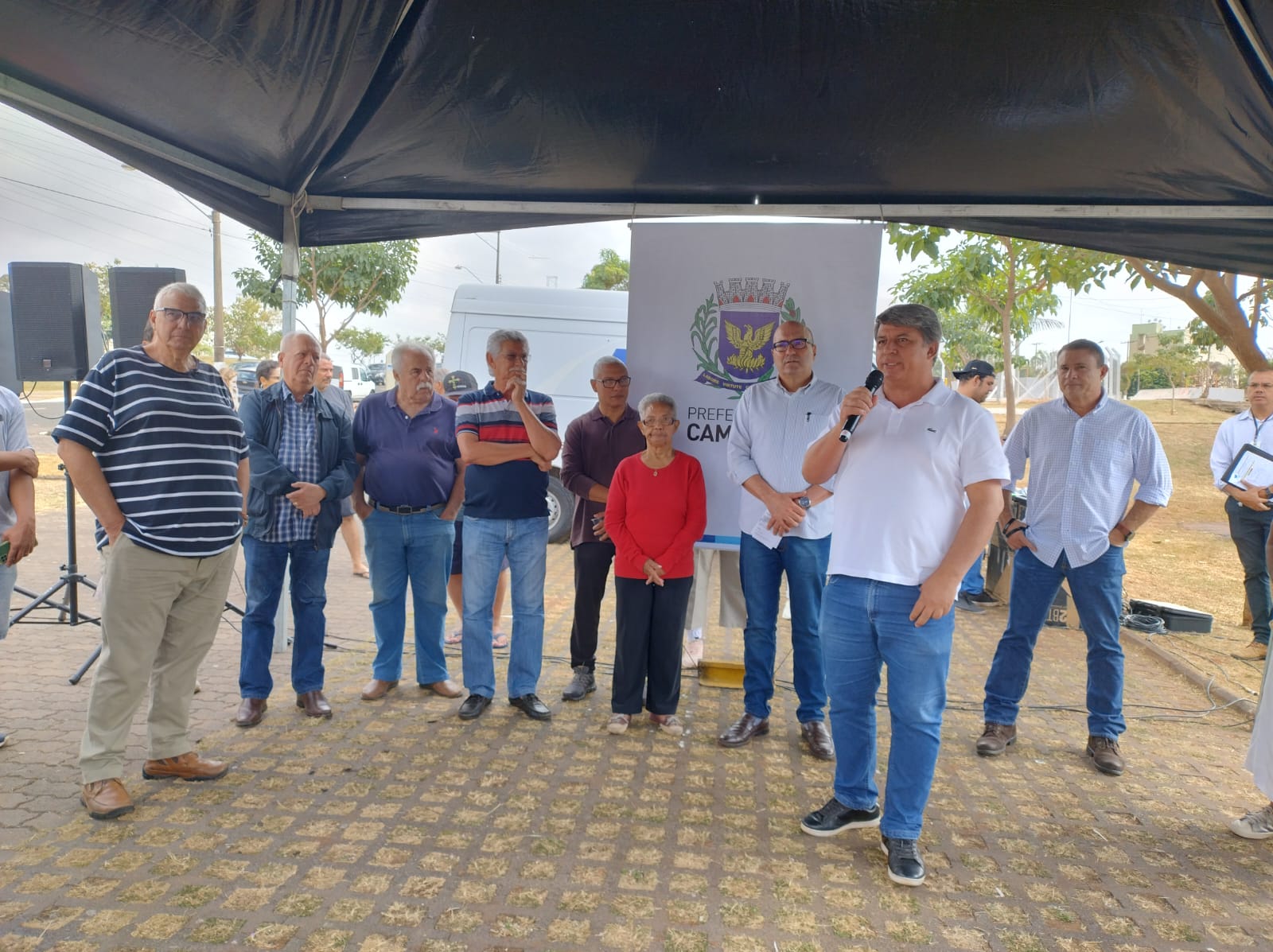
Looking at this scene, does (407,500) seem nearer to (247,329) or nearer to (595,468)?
(595,468)

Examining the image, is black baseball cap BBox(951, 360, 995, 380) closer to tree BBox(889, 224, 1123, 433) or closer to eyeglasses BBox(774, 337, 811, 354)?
tree BBox(889, 224, 1123, 433)

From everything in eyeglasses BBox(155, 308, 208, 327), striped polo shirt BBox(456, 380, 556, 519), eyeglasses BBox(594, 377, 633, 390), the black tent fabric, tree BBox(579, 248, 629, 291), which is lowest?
striped polo shirt BBox(456, 380, 556, 519)

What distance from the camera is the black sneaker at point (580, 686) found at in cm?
463

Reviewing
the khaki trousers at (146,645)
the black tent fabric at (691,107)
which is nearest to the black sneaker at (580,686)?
the khaki trousers at (146,645)

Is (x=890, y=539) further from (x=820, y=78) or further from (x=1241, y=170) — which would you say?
(x=1241, y=170)

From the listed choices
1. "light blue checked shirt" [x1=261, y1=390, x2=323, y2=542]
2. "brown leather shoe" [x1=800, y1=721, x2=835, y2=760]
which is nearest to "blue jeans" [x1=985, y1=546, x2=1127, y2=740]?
"brown leather shoe" [x1=800, y1=721, x2=835, y2=760]

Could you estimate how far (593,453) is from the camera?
4566 mm

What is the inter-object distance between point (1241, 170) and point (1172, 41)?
103cm

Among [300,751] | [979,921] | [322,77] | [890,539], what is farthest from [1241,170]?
[300,751]

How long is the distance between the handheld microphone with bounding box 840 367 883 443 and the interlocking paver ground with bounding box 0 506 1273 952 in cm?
161

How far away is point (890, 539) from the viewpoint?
2.94m

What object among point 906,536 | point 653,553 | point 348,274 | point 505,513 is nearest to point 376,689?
point 505,513

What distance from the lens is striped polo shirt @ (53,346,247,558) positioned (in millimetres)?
3135

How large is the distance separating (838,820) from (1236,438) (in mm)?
5259
